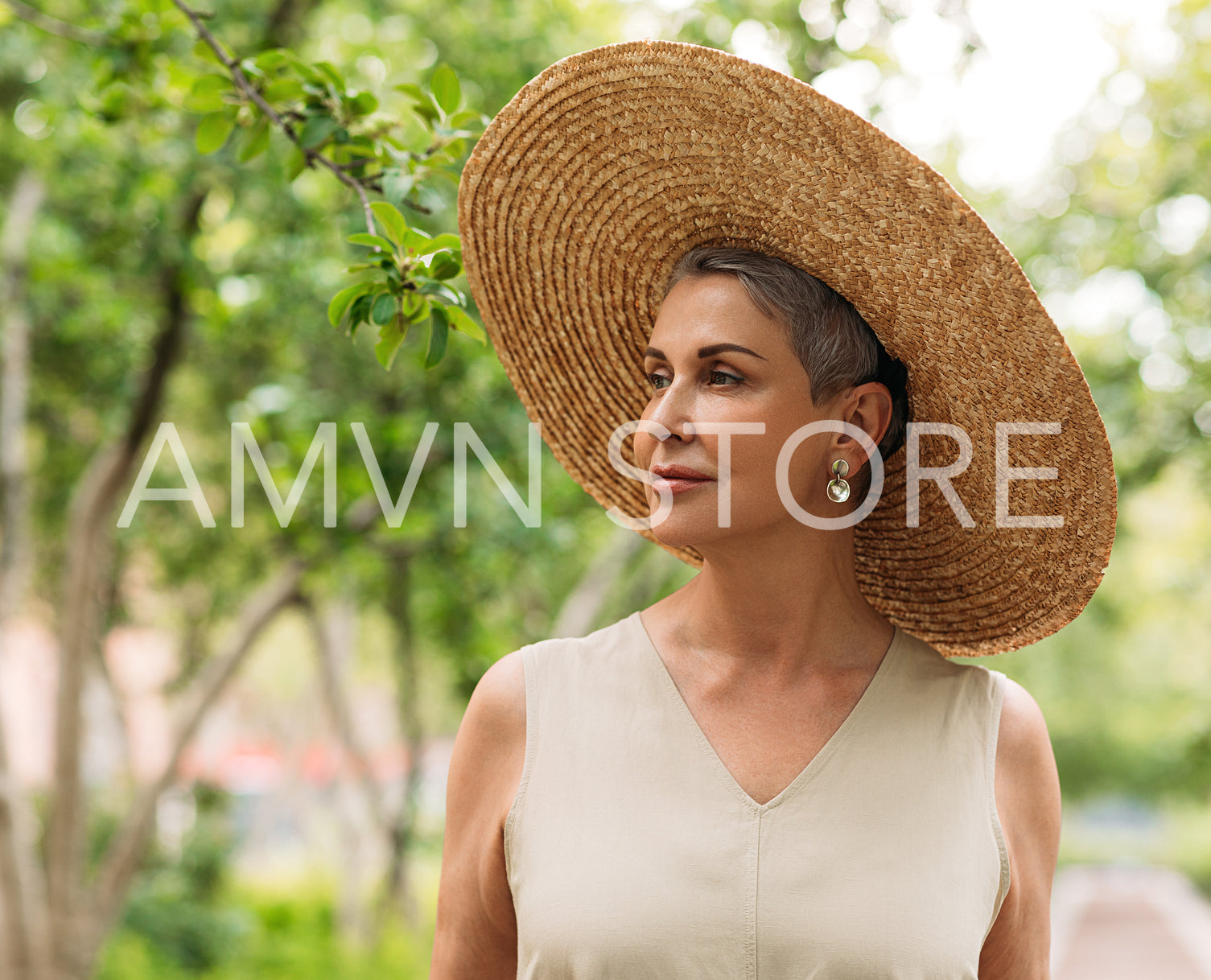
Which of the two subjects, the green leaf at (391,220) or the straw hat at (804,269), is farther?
the green leaf at (391,220)

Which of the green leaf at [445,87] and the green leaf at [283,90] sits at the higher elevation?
the green leaf at [283,90]

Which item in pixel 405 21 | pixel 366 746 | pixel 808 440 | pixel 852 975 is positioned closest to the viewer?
pixel 852 975

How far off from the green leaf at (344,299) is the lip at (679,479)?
498 mm

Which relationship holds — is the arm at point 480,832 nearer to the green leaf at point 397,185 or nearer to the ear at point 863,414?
the ear at point 863,414

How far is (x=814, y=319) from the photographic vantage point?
1610mm

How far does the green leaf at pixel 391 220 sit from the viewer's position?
5.38ft

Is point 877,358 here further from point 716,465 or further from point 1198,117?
point 1198,117

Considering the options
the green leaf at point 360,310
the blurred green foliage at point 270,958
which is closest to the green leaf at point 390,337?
the green leaf at point 360,310

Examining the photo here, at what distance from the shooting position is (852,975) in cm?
146

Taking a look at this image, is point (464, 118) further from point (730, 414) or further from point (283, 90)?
point (730, 414)

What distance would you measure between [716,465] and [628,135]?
1.67ft

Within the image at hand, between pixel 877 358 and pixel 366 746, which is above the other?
pixel 877 358

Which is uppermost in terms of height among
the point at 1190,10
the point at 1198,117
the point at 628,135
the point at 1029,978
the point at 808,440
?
the point at 1190,10

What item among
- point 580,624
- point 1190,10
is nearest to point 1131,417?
point 1190,10
